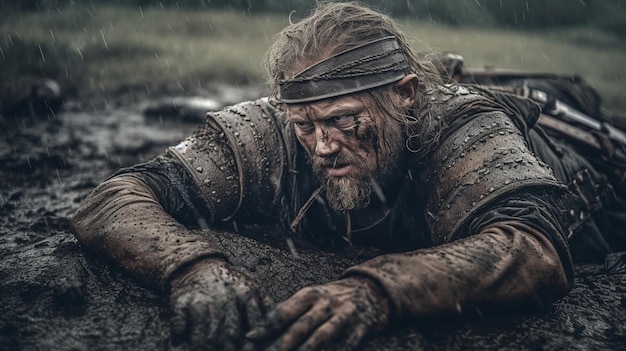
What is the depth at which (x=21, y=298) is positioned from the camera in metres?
2.24

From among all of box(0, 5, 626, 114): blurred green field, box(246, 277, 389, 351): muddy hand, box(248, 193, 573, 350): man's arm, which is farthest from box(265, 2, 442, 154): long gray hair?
box(0, 5, 626, 114): blurred green field

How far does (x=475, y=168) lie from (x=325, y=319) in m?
1.01

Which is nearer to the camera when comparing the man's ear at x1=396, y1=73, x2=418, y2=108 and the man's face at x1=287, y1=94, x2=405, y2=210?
the man's face at x1=287, y1=94, x2=405, y2=210

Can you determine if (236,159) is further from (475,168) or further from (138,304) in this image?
(475,168)

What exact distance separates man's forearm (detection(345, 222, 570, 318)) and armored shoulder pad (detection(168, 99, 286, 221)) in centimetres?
98

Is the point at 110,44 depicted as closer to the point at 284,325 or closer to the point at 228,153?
the point at 228,153

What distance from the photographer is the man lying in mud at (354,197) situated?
1857 mm

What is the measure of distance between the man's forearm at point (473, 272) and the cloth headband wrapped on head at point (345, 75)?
32.6 inches

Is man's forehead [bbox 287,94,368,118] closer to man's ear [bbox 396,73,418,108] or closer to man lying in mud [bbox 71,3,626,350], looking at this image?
man lying in mud [bbox 71,3,626,350]

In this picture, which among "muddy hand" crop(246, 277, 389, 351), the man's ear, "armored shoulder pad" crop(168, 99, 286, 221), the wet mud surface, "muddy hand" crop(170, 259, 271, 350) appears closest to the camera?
"muddy hand" crop(246, 277, 389, 351)

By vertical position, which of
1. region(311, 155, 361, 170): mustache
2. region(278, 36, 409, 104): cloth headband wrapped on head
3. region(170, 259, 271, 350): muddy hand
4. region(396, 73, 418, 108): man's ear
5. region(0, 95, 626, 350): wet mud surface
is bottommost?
region(0, 95, 626, 350): wet mud surface

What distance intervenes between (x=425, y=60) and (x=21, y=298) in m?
2.22

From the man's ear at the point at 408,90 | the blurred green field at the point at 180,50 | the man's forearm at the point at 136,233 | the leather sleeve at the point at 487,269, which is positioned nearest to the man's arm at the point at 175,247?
the man's forearm at the point at 136,233

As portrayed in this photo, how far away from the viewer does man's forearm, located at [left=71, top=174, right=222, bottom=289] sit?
7.04ft
